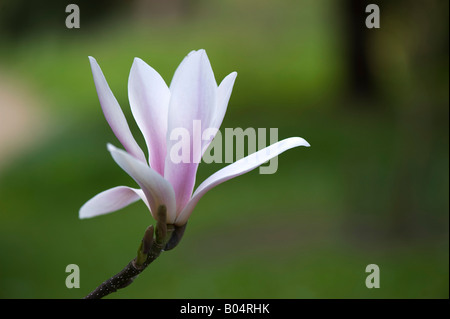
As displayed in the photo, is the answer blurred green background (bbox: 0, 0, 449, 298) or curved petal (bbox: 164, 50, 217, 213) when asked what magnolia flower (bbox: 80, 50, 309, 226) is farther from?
blurred green background (bbox: 0, 0, 449, 298)

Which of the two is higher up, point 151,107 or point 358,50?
point 358,50

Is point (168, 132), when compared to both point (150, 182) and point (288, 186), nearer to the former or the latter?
point (150, 182)

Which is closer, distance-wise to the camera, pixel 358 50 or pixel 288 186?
pixel 288 186

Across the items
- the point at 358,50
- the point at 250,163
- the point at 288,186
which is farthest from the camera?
the point at 358,50

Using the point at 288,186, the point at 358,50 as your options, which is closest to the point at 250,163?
the point at 288,186
